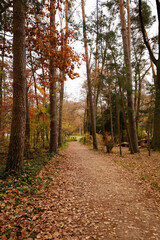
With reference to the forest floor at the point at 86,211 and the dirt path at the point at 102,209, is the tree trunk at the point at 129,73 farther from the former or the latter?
the forest floor at the point at 86,211

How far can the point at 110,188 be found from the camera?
495 cm

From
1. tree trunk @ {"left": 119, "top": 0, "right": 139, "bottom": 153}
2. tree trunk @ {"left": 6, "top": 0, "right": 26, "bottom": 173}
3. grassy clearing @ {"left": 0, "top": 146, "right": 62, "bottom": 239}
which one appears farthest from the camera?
tree trunk @ {"left": 119, "top": 0, "right": 139, "bottom": 153}

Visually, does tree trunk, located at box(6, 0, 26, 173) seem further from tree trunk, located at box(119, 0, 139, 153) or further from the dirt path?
tree trunk, located at box(119, 0, 139, 153)

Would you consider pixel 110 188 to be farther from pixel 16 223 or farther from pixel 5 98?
pixel 5 98

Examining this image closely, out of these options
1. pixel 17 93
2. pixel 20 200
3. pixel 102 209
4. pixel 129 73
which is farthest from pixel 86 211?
pixel 129 73

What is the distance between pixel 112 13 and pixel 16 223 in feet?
48.0

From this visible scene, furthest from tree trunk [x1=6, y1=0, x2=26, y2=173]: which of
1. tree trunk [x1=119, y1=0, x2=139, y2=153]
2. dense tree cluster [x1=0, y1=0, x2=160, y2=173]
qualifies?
tree trunk [x1=119, y1=0, x2=139, y2=153]

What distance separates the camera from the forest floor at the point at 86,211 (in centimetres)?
276

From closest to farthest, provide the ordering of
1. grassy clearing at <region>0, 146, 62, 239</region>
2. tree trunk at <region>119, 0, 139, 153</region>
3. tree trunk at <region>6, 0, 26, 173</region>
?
grassy clearing at <region>0, 146, 62, 239</region>
tree trunk at <region>6, 0, 26, 173</region>
tree trunk at <region>119, 0, 139, 153</region>

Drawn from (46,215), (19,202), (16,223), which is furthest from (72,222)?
(19,202)

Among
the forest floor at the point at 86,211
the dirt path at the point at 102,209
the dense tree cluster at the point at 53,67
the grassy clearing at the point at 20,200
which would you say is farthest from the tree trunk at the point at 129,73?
the grassy clearing at the point at 20,200

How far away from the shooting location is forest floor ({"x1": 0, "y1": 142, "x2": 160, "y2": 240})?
2.76 metres

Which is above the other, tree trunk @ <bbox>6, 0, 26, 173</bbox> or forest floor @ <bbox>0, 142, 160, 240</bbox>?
tree trunk @ <bbox>6, 0, 26, 173</bbox>

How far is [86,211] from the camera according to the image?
3592mm
